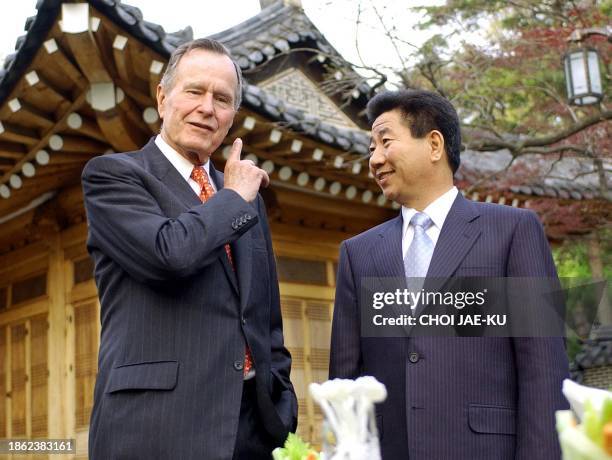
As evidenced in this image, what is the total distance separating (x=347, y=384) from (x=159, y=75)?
4543mm

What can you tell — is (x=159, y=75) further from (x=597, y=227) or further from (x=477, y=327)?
(x=597, y=227)

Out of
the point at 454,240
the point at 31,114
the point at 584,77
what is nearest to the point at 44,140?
the point at 31,114

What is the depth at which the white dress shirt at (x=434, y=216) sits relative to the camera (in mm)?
3092

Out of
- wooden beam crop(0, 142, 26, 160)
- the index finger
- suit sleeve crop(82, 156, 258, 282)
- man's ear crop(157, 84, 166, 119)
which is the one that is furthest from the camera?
wooden beam crop(0, 142, 26, 160)

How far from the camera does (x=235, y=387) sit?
2586 millimetres

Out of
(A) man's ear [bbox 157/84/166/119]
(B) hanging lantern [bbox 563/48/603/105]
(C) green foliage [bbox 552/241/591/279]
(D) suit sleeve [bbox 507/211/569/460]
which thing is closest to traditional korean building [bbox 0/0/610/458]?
(B) hanging lantern [bbox 563/48/603/105]

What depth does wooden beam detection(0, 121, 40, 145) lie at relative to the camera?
625 centimetres

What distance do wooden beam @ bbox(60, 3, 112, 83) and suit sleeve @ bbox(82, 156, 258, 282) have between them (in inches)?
112

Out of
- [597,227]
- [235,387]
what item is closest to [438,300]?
[235,387]

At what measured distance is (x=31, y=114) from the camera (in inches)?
242

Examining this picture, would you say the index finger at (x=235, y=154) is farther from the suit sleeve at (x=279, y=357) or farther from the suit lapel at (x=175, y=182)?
the suit sleeve at (x=279, y=357)

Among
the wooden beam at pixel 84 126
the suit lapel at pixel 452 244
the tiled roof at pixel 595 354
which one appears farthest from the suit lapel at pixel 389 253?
the tiled roof at pixel 595 354

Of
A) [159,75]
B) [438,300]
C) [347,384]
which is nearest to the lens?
[347,384]

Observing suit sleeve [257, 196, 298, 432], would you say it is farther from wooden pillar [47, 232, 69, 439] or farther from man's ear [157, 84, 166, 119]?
wooden pillar [47, 232, 69, 439]
